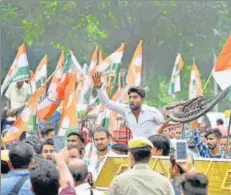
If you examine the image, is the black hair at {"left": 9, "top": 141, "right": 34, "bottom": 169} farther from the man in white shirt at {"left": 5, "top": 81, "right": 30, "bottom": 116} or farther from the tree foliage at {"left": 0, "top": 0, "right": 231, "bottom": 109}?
the tree foliage at {"left": 0, "top": 0, "right": 231, "bottom": 109}

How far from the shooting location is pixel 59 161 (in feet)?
21.8

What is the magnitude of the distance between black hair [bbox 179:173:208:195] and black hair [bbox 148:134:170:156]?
7.61 ft

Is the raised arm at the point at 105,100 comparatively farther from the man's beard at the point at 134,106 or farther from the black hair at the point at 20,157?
the black hair at the point at 20,157

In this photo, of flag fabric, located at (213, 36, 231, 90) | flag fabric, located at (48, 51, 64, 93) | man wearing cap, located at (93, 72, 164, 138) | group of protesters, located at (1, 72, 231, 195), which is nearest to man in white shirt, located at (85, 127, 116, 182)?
group of protesters, located at (1, 72, 231, 195)

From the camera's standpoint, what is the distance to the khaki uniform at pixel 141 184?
289 inches

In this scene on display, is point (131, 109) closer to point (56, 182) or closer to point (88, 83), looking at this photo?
point (56, 182)

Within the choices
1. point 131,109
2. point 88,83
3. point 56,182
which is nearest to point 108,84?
point 88,83

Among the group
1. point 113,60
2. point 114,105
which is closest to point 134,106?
point 114,105

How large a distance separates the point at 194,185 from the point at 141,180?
0.94 meters

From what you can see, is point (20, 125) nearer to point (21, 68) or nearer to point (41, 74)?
point (21, 68)

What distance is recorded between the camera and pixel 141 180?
7.39m

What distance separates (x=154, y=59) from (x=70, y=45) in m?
5.34

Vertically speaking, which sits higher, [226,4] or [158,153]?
[226,4]

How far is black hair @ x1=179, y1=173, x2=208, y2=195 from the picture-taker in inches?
256
